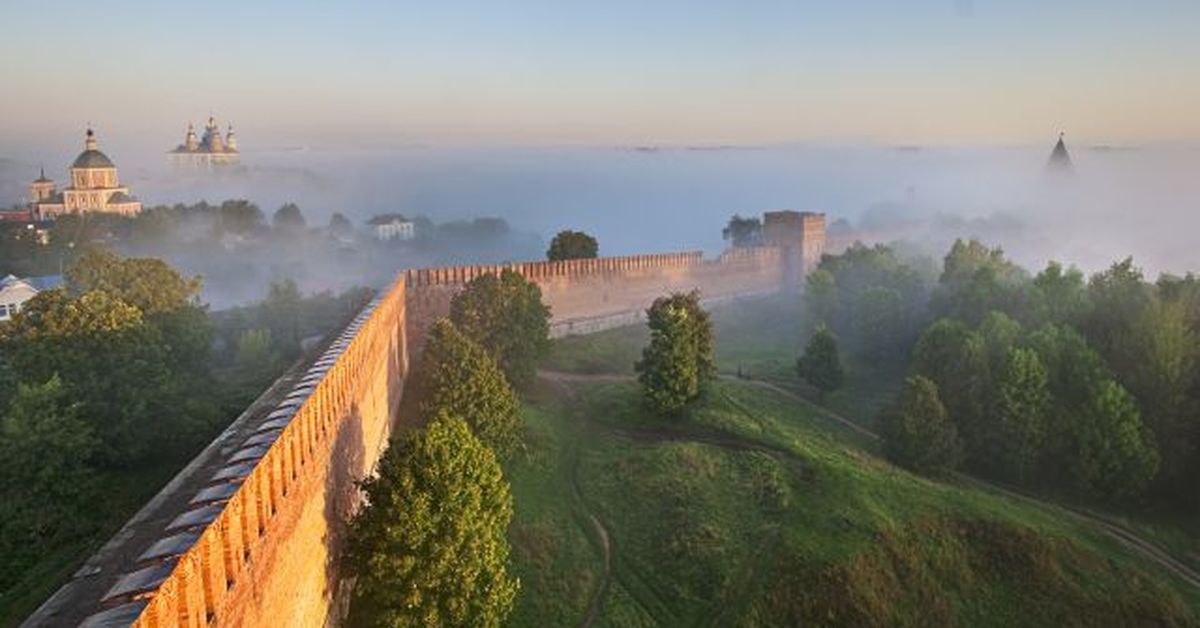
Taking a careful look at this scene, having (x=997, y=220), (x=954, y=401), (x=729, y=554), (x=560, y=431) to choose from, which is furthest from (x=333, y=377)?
(x=997, y=220)

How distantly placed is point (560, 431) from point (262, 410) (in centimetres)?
1300

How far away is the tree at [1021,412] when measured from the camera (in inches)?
1195

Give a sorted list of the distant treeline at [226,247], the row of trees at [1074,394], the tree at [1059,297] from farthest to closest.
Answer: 1. the distant treeline at [226,247]
2. the tree at [1059,297]
3. the row of trees at [1074,394]

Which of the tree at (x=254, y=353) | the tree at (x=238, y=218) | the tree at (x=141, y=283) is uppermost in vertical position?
the tree at (x=238, y=218)

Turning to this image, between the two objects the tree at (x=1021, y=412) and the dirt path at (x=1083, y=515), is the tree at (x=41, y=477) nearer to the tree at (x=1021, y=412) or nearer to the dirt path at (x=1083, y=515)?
the dirt path at (x=1083, y=515)

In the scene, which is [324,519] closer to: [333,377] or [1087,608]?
[333,377]

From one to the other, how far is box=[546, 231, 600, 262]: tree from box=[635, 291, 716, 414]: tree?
18768mm

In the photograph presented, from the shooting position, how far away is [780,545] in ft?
74.0

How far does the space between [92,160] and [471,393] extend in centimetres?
7815

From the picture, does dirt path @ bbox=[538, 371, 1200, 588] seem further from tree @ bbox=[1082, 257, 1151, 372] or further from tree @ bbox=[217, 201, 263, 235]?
tree @ bbox=[217, 201, 263, 235]

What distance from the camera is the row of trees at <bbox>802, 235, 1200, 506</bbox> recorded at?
2950 centimetres

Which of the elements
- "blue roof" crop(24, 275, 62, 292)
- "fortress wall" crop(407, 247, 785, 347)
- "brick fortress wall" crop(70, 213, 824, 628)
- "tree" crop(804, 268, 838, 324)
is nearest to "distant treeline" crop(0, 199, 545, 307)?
"blue roof" crop(24, 275, 62, 292)

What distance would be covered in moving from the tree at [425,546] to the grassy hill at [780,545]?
4395 mm

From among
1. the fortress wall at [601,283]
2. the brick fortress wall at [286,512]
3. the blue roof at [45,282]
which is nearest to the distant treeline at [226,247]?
the blue roof at [45,282]
